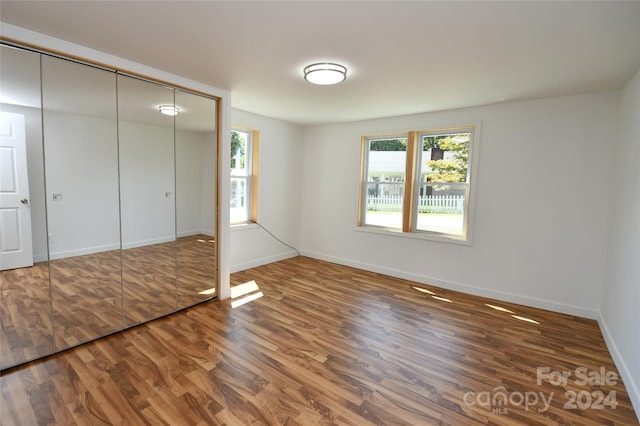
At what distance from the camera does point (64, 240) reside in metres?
2.49

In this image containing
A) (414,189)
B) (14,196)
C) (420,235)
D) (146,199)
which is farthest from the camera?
(414,189)

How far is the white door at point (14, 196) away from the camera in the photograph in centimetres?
215

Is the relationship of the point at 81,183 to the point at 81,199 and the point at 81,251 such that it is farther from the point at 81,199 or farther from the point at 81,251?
the point at 81,251

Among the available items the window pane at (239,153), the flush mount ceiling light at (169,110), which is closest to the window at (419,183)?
the window pane at (239,153)

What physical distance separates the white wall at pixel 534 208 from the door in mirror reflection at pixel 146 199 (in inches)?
124

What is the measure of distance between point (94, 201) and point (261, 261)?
2737mm

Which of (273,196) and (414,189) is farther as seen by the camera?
(273,196)

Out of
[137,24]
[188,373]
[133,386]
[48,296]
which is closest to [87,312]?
[48,296]

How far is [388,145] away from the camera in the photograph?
477 cm

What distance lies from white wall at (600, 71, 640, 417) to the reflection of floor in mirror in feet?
12.6

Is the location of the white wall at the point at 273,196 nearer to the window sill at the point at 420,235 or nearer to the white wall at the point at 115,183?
the white wall at the point at 115,183

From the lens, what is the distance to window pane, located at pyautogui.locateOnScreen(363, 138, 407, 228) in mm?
4668

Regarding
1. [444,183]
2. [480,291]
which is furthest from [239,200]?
[480,291]

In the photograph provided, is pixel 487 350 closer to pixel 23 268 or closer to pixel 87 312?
pixel 87 312
